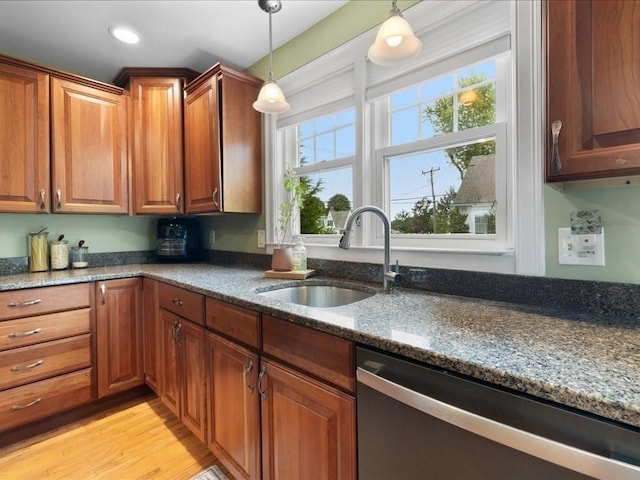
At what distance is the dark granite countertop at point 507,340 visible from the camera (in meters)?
0.56

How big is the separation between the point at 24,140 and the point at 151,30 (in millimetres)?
1034

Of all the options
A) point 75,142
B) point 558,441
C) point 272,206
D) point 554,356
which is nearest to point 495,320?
point 554,356

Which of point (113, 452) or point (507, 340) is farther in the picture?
point (113, 452)

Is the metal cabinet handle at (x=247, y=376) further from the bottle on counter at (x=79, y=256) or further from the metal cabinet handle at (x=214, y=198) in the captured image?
the bottle on counter at (x=79, y=256)

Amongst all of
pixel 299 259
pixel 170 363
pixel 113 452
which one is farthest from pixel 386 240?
pixel 113 452

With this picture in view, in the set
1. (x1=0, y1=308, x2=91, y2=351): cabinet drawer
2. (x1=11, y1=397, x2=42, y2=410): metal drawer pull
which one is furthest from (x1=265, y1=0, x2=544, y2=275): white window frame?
(x1=11, y1=397, x2=42, y2=410): metal drawer pull

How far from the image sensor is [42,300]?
1.83m

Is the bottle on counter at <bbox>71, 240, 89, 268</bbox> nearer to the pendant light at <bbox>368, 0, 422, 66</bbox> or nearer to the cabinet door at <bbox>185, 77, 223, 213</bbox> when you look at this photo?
the cabinet door at <bbox>185, 77, 223, 213</bbox>

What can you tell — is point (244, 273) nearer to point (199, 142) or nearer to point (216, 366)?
point (216, 366)

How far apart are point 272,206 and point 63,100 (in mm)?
1519

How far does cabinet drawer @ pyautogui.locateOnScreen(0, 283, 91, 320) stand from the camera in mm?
1737

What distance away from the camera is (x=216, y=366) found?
1470 millimetres

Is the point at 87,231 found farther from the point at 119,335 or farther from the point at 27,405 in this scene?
the point at 27,405

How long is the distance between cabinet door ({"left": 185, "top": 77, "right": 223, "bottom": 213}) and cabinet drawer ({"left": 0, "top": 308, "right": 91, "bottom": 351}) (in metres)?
0.94
